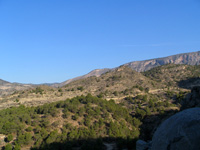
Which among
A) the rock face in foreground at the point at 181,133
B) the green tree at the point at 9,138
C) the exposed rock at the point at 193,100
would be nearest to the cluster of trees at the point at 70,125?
the green tree at the point at 9,138

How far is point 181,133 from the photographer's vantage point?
26.0ft

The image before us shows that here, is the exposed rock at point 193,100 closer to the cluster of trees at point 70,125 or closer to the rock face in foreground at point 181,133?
the cluster of trees at point 70,125

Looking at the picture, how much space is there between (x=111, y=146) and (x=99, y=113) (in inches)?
437

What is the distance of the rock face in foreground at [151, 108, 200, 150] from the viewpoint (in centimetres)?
764

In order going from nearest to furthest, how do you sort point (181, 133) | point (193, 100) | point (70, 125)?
point (181, 133), point (193, 100), point (70, 125)

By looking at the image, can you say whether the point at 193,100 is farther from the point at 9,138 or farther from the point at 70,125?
the point at 9,138

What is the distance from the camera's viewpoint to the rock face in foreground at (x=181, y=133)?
7645 millimetres

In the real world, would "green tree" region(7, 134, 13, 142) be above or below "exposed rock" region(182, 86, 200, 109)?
below

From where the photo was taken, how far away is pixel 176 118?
28.4 feet

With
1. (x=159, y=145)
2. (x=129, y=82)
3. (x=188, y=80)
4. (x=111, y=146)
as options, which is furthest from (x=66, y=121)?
(x=188, y=80)

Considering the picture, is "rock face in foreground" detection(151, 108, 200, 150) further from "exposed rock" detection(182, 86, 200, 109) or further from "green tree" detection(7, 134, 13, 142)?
"green tree" detection(7, 134, 13, 142)

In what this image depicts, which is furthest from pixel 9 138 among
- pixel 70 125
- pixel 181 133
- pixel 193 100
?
pixel 181 133

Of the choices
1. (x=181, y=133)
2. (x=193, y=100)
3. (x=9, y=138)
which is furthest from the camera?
(x=9, y=138)

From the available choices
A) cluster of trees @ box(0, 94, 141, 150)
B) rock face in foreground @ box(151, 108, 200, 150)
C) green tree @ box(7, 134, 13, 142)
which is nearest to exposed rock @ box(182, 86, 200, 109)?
cluster of trees @ box(0, 94, 141, 150)
